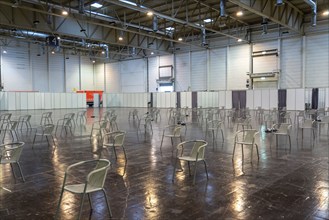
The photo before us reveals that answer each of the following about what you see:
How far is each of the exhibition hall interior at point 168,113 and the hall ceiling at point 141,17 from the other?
0.13 meters

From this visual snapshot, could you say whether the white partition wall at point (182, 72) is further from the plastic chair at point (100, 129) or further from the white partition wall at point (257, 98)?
the plastic chair at point (100, 129)

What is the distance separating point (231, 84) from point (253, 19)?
23.3 ft

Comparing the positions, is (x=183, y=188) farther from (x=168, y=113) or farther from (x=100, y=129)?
(x=168, y=113)

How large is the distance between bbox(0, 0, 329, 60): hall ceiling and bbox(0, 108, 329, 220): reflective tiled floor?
10.8 m

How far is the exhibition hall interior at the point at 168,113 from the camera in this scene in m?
4.57

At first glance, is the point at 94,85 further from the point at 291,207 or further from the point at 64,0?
the point at 291,207

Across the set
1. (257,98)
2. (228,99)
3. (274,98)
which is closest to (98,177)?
(274,98)

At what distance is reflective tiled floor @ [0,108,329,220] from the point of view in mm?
4098

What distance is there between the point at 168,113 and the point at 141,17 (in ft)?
28.6

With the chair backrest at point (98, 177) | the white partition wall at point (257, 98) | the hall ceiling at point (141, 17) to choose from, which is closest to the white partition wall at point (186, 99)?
the hall ceiling at point (141, 17)

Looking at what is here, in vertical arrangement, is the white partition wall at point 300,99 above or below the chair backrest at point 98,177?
above

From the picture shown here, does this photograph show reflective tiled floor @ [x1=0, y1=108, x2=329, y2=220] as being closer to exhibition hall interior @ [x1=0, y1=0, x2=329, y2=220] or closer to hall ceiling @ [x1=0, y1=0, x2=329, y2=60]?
exhibition hall interior @ [x1=0, y1=0, x2=329, y2=220]

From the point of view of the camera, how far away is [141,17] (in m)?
25.1

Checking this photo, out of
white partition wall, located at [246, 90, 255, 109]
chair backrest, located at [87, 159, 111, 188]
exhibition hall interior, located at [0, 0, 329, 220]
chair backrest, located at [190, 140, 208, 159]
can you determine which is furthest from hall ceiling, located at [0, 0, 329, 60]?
chair backrest, located at [87, 159, 111, 188]
